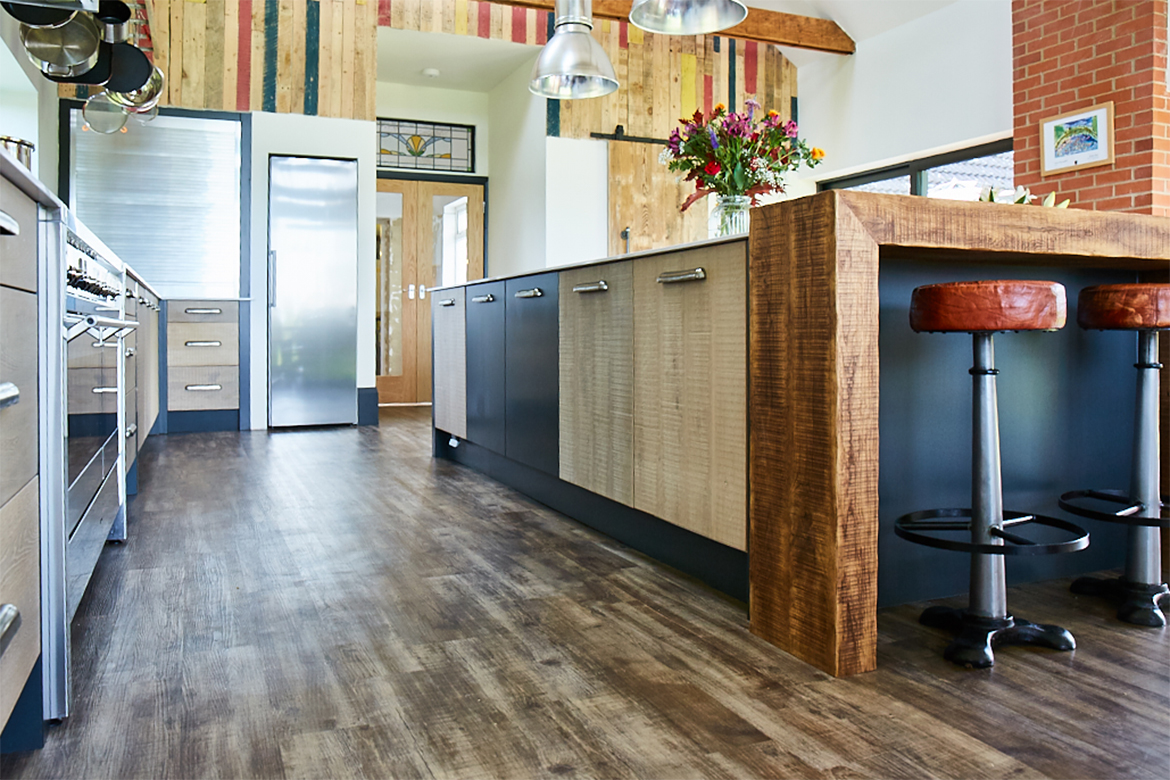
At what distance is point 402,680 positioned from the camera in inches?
61.2

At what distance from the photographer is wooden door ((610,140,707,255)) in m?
7.15

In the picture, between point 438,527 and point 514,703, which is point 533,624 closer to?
point 514,703

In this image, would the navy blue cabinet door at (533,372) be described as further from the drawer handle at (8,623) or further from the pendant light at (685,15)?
the drawer handle at (8,623)

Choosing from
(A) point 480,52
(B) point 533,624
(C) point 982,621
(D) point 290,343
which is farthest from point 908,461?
(A) point 480,52

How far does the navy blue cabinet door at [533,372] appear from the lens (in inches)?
117

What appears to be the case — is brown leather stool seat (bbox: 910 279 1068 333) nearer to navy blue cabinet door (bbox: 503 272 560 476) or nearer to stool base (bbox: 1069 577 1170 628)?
stool base (bbox: 1069 577 1170 628)

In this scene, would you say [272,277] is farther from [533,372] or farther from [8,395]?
[8,395]

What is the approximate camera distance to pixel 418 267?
8.03m

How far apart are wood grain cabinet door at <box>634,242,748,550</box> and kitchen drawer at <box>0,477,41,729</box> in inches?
51.2

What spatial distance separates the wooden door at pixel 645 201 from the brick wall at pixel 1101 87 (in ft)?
8.47

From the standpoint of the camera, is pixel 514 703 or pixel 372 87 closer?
pixel 514 703

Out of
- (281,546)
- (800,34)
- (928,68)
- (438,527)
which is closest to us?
(281,546)

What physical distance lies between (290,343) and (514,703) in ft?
16.1

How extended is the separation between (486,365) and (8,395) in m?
2.61
